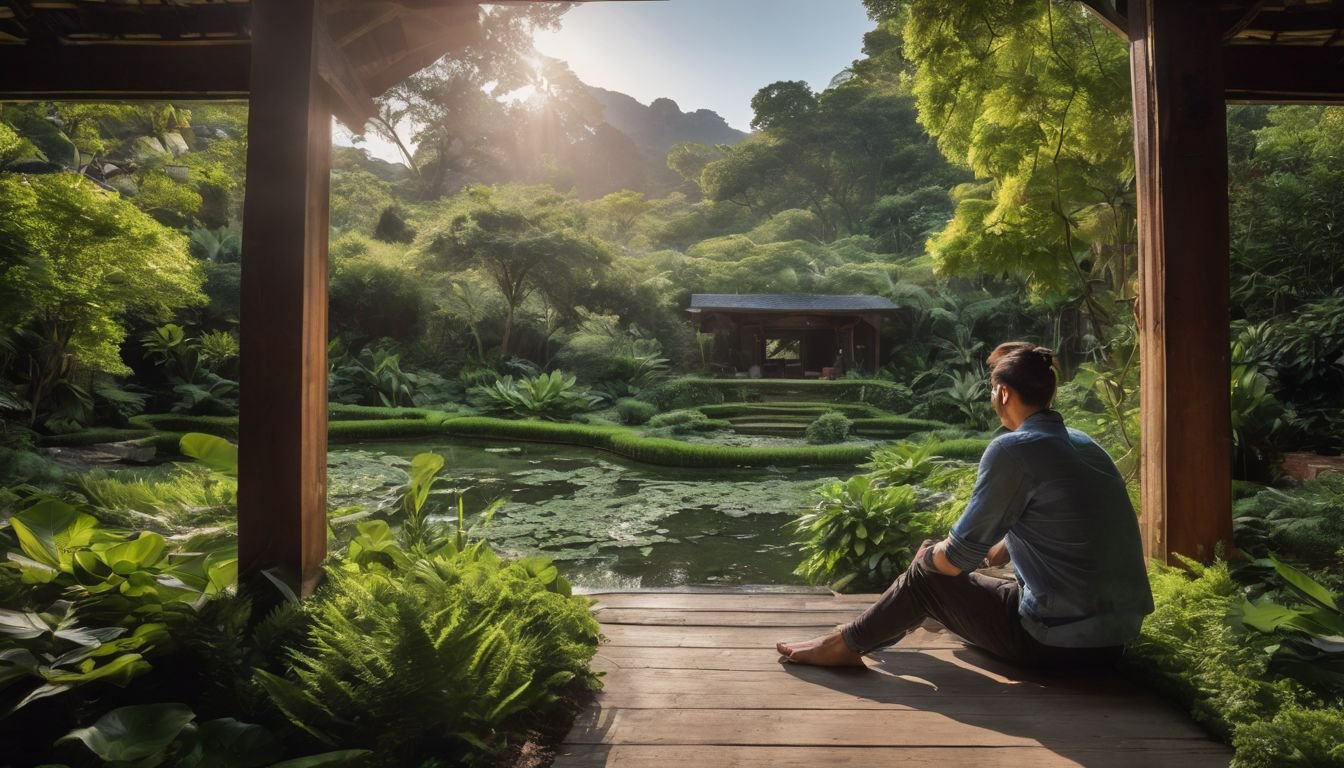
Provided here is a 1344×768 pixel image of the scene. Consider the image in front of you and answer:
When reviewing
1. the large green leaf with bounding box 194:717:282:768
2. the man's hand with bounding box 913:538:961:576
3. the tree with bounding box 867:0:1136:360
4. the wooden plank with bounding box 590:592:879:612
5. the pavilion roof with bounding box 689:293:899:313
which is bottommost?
the wooden plank with bounding box 590:592:879:612

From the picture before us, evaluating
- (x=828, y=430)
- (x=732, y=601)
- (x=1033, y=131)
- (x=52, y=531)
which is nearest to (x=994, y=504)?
(x=732, y=601)

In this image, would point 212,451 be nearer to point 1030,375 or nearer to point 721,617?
point 721,617

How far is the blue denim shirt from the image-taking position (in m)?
1.97

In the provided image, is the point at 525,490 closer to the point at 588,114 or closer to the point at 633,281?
the point at 633,281

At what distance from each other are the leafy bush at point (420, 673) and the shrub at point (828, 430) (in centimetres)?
970

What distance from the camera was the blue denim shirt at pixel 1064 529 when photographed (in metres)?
1.97

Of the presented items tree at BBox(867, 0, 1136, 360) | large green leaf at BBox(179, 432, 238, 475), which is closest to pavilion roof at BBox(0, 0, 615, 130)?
large green leaf at BBox(179, 432, 238, 475)

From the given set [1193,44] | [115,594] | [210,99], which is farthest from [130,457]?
[1193,44]

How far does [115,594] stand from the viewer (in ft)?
6.49

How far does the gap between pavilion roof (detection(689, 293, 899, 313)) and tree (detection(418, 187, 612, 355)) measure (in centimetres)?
302

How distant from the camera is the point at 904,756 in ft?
5.60

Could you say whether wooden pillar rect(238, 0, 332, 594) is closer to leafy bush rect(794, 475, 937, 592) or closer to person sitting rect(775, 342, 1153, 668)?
person sitting rect(775, 342, 1153, 668)

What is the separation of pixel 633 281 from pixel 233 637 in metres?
15.5

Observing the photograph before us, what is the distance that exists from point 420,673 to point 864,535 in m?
2.72
